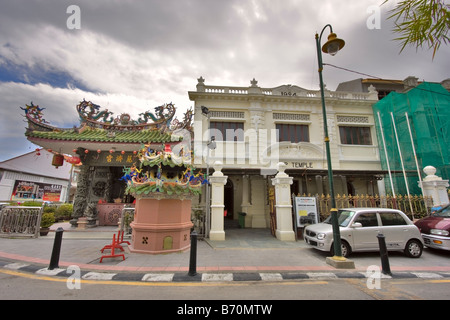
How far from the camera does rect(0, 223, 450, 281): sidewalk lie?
4.70 metres

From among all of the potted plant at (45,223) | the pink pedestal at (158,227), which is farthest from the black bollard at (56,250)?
the potted plant at (45,223)

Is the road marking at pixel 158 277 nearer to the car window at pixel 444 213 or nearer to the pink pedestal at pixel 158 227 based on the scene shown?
the pink pedestal at pixel 158 227

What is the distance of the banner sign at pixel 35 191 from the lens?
2211 cm

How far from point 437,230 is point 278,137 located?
9.22 m

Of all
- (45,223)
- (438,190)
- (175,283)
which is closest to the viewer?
(175,283)

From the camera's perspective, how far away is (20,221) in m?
8.55

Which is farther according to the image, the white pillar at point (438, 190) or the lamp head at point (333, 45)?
the white pillar at point (438, 190)

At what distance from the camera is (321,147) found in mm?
14312

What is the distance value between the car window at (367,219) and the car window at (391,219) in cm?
28

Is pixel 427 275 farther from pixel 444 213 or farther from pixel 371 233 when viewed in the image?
pixel 444 213

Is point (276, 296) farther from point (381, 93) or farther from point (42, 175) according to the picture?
point (42, 175)

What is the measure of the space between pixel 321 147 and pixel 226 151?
6.87 meters

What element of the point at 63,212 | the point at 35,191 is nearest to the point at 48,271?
the point at 63,212
